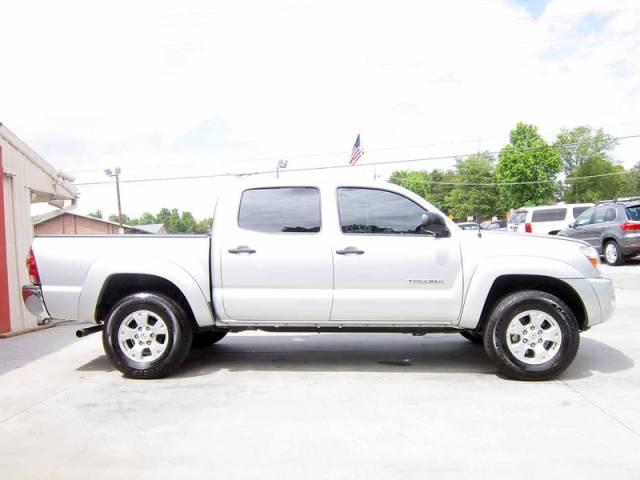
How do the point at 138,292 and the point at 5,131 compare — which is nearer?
the point at 138,292

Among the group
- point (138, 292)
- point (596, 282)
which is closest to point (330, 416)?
point (138, 292)

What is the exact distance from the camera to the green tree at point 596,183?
6662 cm

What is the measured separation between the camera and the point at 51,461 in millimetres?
3428

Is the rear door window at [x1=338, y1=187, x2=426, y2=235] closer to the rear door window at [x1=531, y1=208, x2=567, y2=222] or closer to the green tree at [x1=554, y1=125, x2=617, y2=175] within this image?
the rear door window at [x1=531, y1=208, x2=567, y2=222]

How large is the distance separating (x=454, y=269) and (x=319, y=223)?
1339mm

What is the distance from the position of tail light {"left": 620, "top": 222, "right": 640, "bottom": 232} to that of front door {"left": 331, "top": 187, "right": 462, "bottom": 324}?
12438mm

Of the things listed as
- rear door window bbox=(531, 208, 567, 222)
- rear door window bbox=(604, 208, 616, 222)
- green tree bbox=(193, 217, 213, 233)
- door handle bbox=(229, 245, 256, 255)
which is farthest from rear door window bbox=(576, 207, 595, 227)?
door handle bbox=(229, 245, 256, 255)

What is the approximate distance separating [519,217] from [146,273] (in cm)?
2033

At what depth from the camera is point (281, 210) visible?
5262 millimetres

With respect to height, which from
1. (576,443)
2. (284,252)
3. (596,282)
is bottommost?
(576,443)

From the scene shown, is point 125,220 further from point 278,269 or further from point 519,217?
point 278,269

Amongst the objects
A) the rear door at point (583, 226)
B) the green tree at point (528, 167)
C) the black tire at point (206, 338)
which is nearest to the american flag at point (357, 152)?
the rear door at point (583, 226)

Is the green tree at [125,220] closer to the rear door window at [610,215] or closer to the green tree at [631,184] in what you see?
the rear door window at [610,215]

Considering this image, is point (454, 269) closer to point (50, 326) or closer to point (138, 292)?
point (138, 292)
